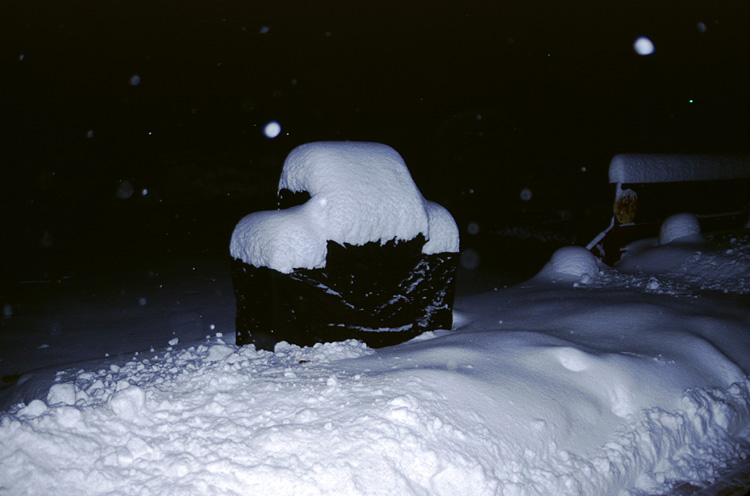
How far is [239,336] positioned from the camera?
394cm

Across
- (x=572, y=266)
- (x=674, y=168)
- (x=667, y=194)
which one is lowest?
(x=572, y=266)

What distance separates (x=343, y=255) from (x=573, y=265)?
3.86m

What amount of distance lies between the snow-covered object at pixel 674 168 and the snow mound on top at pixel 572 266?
1.36 metres

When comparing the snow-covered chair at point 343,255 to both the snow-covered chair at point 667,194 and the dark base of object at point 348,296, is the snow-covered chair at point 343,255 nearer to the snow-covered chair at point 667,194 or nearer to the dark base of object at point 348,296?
the dark base of object at point 348,296

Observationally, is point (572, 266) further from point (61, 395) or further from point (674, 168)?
point (61, 395)

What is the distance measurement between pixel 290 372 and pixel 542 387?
4.96 feet

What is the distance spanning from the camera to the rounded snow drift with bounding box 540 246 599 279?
6.09 m

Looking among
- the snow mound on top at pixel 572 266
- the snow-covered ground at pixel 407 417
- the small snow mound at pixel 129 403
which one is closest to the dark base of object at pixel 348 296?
the snow-covered ground at pixel 407 417

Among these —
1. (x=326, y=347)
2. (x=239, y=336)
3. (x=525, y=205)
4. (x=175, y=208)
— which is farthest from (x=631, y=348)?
(x=175, y=208)

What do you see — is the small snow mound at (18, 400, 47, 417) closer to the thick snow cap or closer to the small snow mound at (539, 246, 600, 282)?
the thick snow cap

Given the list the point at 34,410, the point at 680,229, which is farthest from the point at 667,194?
the point at 34,410

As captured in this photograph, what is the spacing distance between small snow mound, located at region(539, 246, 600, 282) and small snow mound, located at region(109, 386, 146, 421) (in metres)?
5.10

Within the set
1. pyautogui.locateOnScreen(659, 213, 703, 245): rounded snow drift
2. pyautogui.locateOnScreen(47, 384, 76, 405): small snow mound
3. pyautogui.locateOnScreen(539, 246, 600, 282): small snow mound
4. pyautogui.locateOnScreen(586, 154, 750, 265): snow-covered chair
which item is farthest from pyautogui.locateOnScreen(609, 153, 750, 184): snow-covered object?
pyautogui.locateOnScreen(47, 384, 76, 405): small snow mound

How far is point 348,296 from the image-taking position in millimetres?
3662
